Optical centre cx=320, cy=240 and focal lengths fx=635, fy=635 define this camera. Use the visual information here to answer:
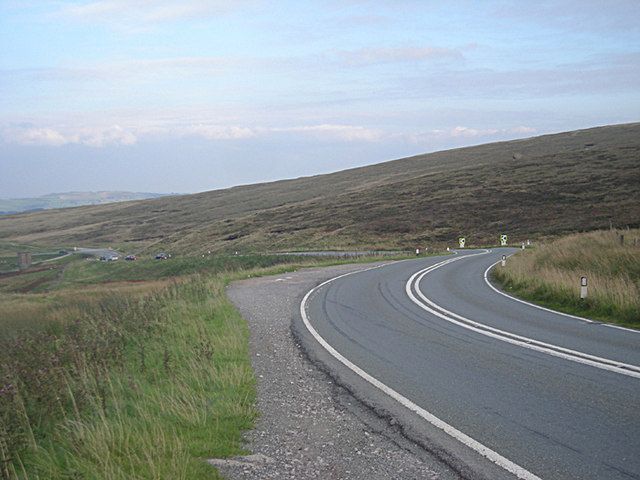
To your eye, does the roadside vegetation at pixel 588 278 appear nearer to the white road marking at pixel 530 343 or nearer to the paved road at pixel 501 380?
the paved road at pixel 501 380

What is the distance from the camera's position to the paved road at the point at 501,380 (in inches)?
214

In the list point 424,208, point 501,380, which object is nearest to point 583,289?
point 501,380

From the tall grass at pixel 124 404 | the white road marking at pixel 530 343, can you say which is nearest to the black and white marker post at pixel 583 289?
the white road marking at pixel 530 343

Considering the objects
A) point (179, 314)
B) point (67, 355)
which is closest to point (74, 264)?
point (179, 314)

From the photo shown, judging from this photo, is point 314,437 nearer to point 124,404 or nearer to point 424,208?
point 124,404

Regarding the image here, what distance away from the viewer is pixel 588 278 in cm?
1605

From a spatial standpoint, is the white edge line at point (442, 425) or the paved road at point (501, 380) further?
the paved road at point (501, 380)

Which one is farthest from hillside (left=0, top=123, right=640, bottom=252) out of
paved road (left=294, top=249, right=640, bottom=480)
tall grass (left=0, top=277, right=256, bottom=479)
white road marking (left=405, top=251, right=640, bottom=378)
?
tall grass (left=0, top=277, right=256, bottom=479)

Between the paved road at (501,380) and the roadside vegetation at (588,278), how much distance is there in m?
1.01

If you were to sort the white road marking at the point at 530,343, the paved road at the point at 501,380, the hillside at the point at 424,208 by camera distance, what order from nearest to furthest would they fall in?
the paved road at the point at 501,380
the white road marking at the point at 530,343
the hillside at the point at 424,208

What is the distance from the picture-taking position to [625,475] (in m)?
4.91

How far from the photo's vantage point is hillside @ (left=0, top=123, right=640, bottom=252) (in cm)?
5547

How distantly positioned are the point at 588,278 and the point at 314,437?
12.1 metres

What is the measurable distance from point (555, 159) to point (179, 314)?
73922mm
